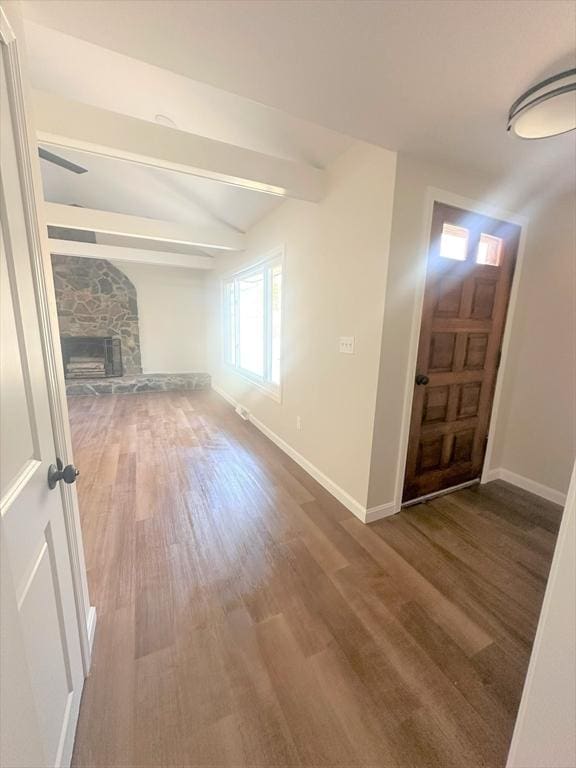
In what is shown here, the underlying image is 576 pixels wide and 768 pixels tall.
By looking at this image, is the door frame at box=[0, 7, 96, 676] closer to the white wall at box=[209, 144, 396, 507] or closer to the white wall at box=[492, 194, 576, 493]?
the white wall at box=[209, 144, 396, 507]

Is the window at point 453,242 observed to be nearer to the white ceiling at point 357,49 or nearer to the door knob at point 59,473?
the white ceiling at point 357,49

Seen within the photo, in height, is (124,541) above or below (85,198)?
below

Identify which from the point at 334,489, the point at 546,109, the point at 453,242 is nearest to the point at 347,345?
the point at 453,242

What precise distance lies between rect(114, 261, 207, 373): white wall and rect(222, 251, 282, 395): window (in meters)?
1.62

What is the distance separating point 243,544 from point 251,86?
236 cm

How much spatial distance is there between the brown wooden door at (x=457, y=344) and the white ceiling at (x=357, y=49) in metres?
0.68

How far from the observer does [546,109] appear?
4.10 ft

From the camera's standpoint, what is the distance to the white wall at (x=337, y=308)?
1.95 meters

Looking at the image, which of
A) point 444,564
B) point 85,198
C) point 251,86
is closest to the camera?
point 251,86

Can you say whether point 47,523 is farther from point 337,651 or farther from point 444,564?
point 444,564

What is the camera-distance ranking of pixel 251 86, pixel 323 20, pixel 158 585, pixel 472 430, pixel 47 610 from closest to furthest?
1. pixel 47 610
2. pixel 323 20
3. pixel 251 86
4. pixel 158 585
5. pixel 472 430

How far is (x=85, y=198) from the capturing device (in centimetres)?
492

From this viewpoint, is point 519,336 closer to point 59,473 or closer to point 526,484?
point 526,484

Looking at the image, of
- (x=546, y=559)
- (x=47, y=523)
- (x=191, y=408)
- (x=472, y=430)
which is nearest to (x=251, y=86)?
(x=47, y=523)
